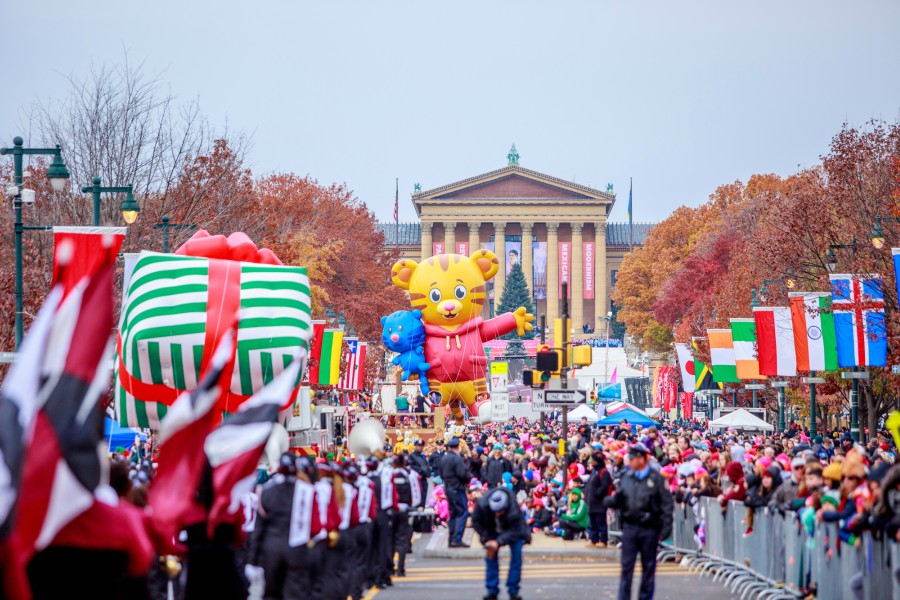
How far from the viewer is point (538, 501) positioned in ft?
78.7

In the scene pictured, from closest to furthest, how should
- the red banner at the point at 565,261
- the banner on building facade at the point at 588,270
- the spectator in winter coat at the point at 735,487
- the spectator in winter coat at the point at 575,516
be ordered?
the spectator in winter coat at the point at 735,487
the spectator in winter coat at the point at 575,516
the banner on building facade at the point at 588,270
the red banner at the point at 565,261

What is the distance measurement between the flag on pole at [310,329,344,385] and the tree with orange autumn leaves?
1078 centimetres

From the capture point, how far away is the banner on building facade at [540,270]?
436 ft

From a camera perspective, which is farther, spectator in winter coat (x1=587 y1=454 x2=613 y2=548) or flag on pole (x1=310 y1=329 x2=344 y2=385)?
flag on pole (x1=310 y1=329 x2=344 y2=385)

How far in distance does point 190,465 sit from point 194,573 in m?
2.23

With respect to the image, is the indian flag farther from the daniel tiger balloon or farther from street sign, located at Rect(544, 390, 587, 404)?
street sign, located at Rect(544, 390, 587, 404)

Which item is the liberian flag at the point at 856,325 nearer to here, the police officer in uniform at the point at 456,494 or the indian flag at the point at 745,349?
the indian flag at the point at 745,349

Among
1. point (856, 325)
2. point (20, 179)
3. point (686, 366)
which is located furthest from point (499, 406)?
point (20, 179)

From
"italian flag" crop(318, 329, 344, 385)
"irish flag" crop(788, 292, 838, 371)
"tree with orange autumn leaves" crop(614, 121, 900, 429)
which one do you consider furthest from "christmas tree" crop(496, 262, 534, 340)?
"irish flag" crop(788, 292, 838, 371)

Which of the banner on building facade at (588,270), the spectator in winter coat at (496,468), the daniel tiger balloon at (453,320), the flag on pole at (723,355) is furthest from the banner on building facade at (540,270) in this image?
the spectator in winter coat at (496,468)

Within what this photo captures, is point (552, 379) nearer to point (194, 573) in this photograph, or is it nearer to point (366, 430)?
point (366, 430)

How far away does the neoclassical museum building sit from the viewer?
440 ft

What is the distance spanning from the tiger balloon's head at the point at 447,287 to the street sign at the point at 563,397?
13.9 meters

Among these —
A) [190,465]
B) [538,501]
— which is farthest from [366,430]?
[190,465]
